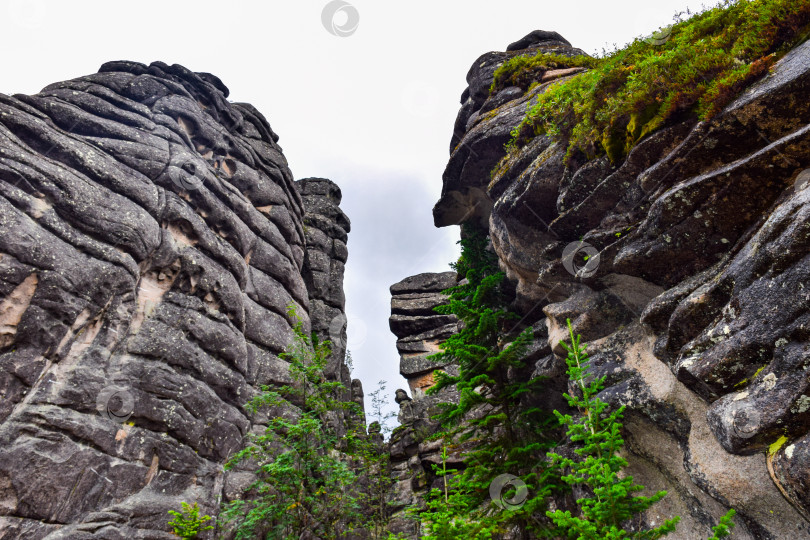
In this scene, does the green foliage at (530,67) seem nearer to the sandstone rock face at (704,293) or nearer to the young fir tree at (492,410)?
the sandstone rock face at (704,293)

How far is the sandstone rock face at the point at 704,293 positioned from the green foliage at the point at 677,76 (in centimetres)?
42

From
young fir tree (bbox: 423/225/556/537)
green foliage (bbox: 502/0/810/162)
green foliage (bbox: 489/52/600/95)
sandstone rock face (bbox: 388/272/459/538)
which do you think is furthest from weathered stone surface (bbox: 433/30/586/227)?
young fir tree (bbox: 423/225/556/537)

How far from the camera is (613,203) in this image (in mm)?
11273

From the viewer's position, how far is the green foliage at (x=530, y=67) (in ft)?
61.1

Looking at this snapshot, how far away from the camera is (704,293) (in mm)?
7691

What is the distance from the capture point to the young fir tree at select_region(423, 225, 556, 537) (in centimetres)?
1088

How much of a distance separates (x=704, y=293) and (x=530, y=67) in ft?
47.2

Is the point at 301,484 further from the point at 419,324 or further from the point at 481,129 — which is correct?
the point at 419,324

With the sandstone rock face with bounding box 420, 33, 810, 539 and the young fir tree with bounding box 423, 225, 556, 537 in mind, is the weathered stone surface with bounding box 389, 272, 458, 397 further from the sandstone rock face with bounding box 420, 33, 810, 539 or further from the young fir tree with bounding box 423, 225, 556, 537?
the sandstone rock face with bounding box 420, 33, 810, 539

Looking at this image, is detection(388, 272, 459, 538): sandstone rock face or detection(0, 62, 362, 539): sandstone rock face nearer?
detection(0, 62, 362, 539): sandstone rock face

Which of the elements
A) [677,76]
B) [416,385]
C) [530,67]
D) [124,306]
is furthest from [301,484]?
[416,385]

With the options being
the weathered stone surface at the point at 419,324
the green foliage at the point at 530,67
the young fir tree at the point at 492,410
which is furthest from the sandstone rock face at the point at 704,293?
the weathered stone surface at the point at 419,324

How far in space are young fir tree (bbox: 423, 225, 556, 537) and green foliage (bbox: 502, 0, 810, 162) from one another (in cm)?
572

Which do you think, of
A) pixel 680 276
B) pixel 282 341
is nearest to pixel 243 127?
pixel 282 341
